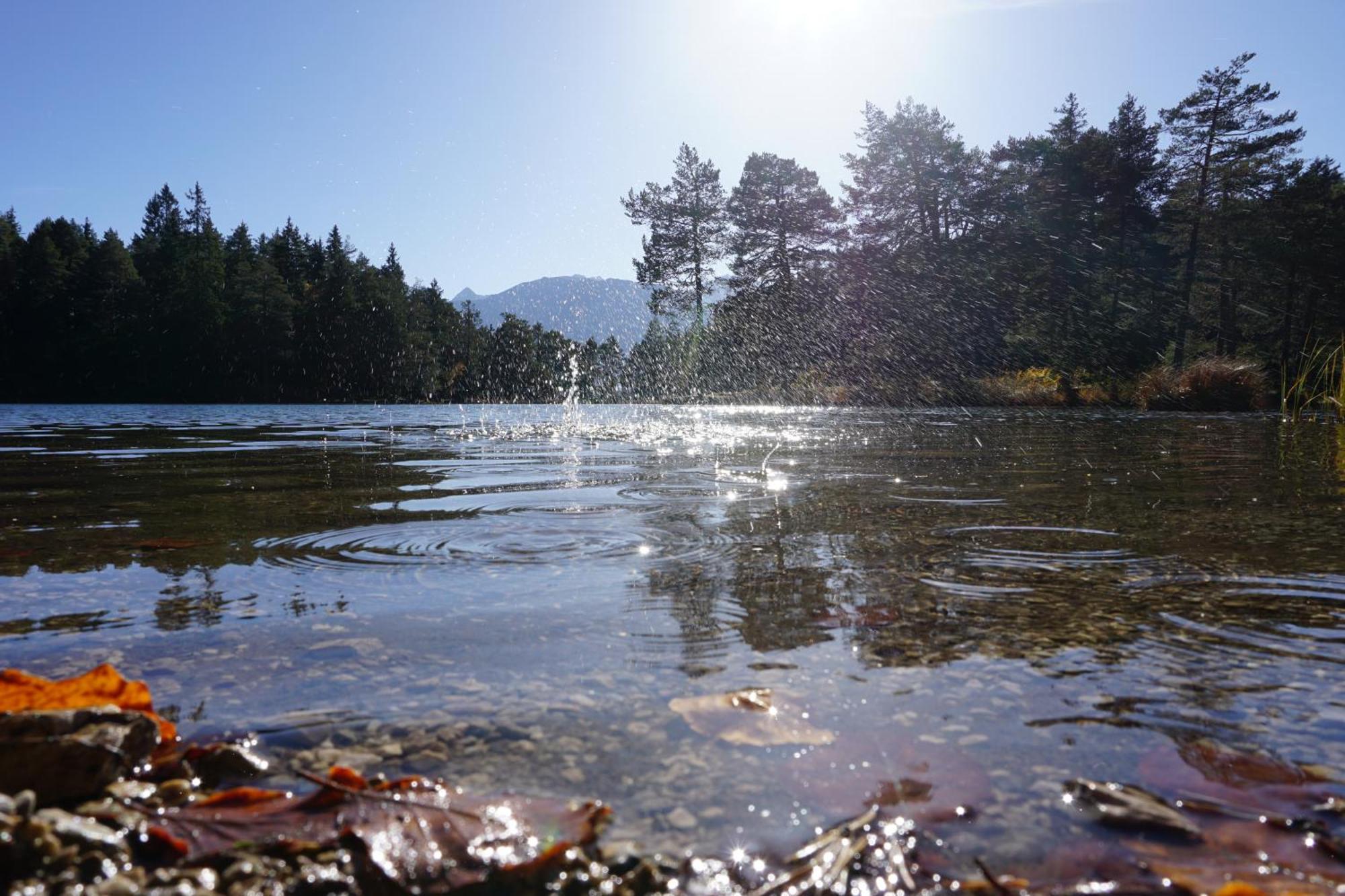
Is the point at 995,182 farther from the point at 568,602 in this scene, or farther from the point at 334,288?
the point at 334,288

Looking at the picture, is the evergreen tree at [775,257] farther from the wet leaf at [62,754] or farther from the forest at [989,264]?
the wet leaf at [62,754]

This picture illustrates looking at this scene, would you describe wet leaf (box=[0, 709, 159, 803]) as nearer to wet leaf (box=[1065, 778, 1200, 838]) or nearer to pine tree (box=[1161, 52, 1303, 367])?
wet leaf (box=[1065, 778, 1200, 838])

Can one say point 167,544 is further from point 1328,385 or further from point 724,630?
point 1328,385

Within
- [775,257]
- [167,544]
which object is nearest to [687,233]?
[775,257]

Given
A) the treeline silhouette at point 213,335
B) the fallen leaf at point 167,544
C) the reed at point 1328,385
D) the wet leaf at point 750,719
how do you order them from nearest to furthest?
the wet leaf at point 750,719, the fallen leaf at point 167,544, the reed at point 1328,385, the treeline silhouette at point 213,335

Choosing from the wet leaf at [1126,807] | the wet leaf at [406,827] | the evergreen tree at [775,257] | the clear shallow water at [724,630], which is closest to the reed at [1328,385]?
the clear shallow water at [724,630]

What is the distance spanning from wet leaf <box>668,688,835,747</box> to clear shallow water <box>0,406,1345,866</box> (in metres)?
0.03

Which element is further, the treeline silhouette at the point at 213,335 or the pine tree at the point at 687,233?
the treeline silhouette at the point at 213,335

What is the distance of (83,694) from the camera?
4.77 feet

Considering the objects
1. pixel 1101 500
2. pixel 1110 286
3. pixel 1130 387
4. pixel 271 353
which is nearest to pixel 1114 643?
pixel 1101 500

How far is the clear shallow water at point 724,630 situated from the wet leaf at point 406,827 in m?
0.09

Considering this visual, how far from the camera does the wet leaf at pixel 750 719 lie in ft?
4.80

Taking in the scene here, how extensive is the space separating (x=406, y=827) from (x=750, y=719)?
2.21 feet

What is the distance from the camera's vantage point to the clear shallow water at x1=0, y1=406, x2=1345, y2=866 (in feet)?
4.45
